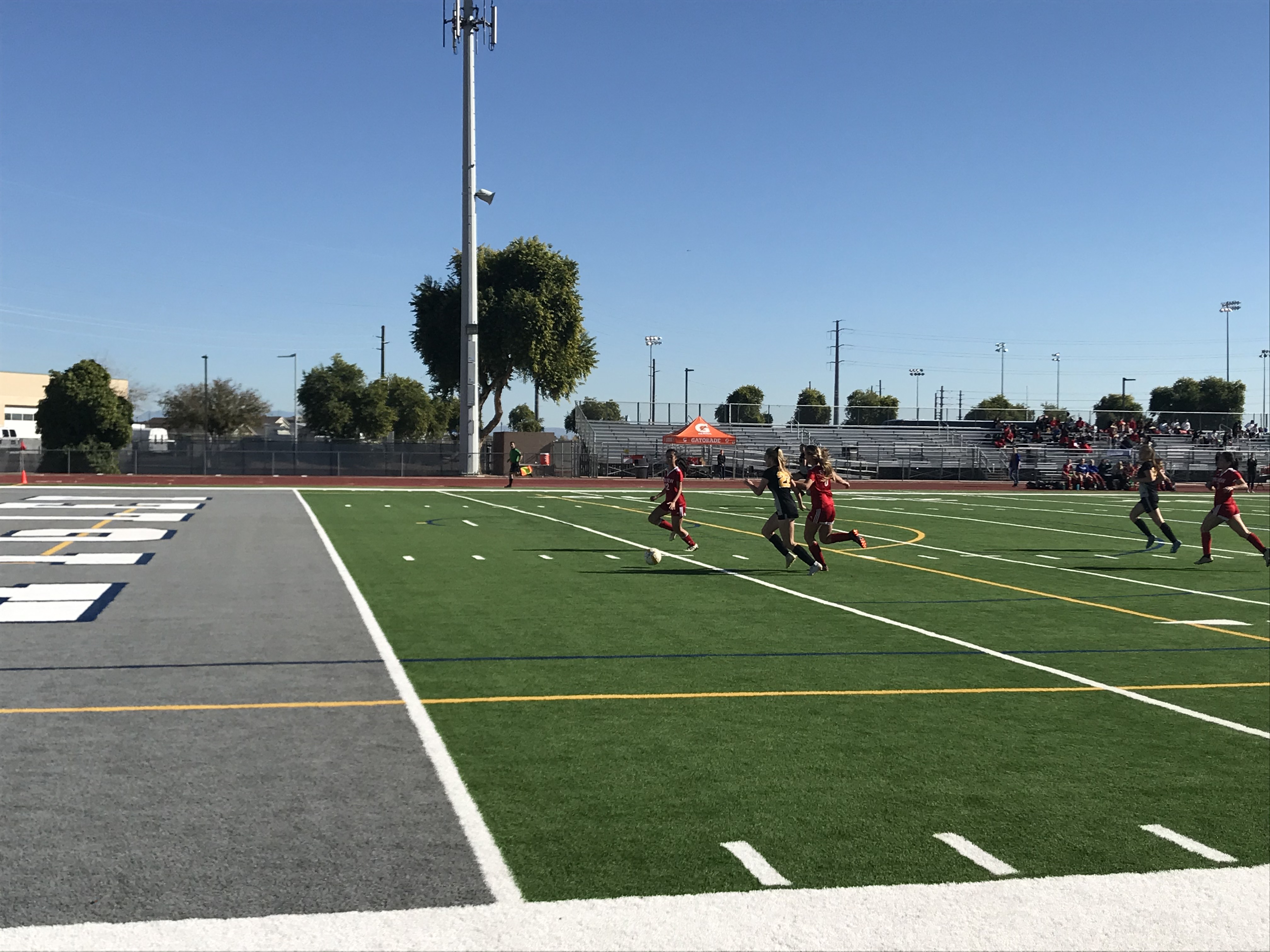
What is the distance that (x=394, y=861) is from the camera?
5.21m

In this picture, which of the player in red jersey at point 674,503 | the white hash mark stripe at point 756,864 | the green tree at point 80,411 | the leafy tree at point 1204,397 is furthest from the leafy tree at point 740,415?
the leafy tree at point 1204,397

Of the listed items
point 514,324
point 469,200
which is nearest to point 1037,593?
point 469,200

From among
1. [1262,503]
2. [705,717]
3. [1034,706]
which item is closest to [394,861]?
[705,717]

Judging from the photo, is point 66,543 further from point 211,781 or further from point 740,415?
point 740,415

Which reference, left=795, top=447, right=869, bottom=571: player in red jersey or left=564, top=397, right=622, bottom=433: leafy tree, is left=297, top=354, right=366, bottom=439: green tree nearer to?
left=564, top=397, right=622, bottom=433: leafy tree

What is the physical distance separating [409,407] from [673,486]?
95.2 m

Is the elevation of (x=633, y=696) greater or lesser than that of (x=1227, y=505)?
lesser

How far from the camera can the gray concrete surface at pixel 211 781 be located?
4.86 m

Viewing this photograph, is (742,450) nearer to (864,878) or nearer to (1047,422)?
(1047,422)

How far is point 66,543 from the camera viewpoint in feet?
63.6

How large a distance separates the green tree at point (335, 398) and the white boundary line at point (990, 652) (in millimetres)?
83060

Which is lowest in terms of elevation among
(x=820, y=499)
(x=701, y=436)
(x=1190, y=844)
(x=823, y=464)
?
(x=1190, y=844)

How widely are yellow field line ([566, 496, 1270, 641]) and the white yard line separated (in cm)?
30

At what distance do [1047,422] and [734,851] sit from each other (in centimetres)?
7237
